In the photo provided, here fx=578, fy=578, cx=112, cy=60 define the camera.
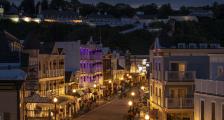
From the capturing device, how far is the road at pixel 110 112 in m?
A: 50.5

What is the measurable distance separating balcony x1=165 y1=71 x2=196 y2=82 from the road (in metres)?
11.9

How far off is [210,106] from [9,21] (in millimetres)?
172419

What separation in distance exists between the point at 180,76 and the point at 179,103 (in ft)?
5.89

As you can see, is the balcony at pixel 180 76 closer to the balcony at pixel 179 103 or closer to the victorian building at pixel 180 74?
the victorian building at pixel 180 74

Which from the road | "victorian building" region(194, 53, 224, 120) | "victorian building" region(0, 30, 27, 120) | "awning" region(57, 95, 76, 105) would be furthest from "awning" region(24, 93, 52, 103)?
"victorian building" region(0, 30, 27, 120)

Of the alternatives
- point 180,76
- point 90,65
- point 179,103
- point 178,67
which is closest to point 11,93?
point 179,103

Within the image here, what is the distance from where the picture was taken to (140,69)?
Answer: 111125 millimetres

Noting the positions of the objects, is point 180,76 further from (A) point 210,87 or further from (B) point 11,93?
(B) point 11,93

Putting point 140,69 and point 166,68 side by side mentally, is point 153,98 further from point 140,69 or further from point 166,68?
point 140,69

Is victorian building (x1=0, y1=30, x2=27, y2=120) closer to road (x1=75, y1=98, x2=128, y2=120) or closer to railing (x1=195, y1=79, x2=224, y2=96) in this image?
railing (x1=195, y1=79, x2=224, y2=96)

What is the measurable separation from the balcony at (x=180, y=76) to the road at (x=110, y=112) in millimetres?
11863

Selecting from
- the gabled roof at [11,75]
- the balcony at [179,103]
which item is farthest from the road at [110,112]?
the gabled roof at [11,75]

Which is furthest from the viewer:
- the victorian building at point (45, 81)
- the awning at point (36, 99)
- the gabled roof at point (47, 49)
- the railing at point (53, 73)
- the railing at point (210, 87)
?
the gabled roof at point (47, 49)

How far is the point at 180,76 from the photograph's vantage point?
3853cm
